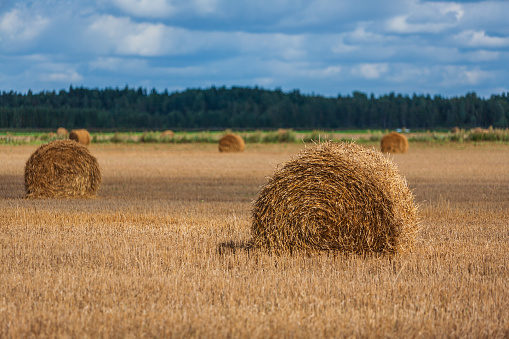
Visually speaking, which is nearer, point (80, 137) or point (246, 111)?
point (80, 137)

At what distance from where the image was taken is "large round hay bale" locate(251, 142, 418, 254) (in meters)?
9.98

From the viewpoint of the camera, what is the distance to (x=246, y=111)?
164 meters

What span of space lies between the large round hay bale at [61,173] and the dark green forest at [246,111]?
11798cm

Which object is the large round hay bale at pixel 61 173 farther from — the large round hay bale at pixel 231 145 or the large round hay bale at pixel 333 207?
the large round hay bale at pixel 231 145

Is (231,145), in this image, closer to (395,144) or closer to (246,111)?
(395,144)

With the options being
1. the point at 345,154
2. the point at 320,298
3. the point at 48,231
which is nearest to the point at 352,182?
the point at 345,154

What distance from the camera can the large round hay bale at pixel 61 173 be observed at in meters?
19.0

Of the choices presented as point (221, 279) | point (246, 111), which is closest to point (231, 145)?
point (221, 279)

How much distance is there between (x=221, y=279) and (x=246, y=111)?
514 ft

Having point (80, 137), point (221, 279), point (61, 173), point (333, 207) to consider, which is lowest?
point (221, 279)

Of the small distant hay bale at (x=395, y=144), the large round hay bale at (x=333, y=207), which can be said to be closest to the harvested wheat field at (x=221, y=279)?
the large round hay bale at (x=333, y=207)

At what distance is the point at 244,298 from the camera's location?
7605mm

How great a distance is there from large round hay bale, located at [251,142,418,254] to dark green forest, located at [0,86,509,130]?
128 metres

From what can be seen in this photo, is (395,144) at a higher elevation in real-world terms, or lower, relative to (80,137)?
lower
